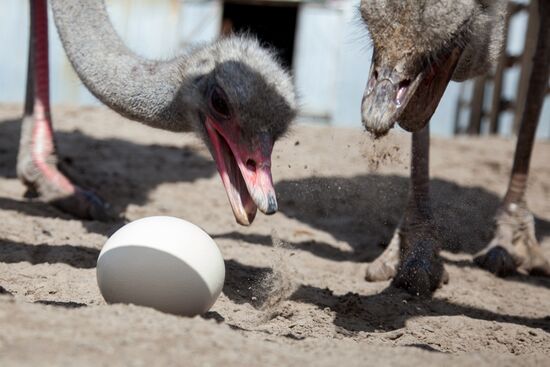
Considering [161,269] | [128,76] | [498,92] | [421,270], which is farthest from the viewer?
[498,92]

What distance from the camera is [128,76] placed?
14.4 feet

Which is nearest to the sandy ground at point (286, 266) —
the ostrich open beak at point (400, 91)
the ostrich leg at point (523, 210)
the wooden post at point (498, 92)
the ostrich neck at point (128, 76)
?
the ostrich leg at point (523, 210)

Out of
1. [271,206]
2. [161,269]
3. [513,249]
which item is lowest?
[513,249]

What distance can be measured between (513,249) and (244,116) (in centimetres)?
266

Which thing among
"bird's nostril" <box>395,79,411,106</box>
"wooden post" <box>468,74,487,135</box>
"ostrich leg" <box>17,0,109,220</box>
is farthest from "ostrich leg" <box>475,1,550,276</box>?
"wooden post" <box>468,74,487,135</box>

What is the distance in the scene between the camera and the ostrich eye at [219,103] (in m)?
3.93

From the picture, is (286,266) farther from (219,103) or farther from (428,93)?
(428,93)

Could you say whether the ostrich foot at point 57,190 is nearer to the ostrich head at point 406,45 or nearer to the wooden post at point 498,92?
the ostrich head at point 406,45

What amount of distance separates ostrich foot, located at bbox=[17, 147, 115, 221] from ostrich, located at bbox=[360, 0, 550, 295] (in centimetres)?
193

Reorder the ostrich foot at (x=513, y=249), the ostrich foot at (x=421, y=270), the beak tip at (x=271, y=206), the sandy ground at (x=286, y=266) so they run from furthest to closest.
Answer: the ostrich foot at (x=513, y=249), the ostrich foot at (x=421, y=270), the beak tip at (x=271, y=206), the sandy ground at (x=286, y=266)

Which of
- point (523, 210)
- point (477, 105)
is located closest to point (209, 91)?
point (523, 210)

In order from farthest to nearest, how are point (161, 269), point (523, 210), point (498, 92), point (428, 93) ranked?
point (498, 92) < point (523, 210) < point (428, 93) < point (161, 269)

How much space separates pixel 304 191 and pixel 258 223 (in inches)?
33.8

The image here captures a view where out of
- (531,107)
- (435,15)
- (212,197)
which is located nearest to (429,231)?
(531,107)
